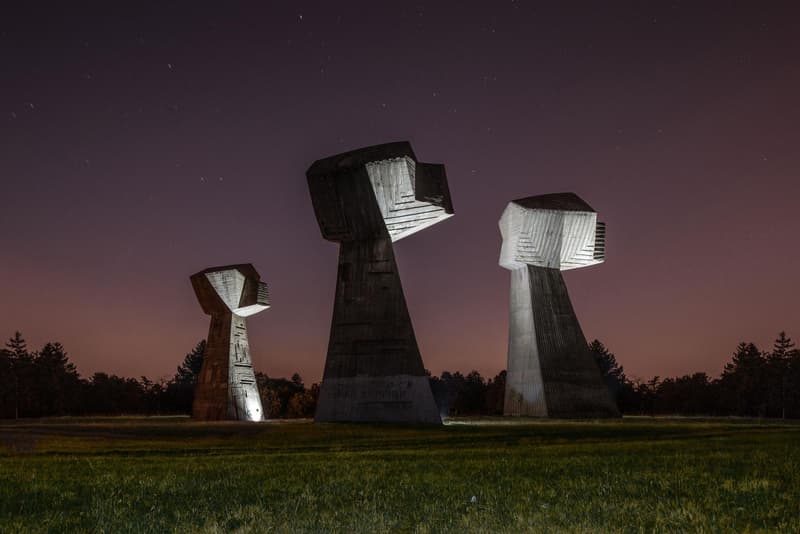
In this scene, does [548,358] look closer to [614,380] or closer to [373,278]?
[373,278]

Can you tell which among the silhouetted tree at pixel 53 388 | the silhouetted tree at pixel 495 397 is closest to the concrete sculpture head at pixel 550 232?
the silhouetted tree at pixel 495 397

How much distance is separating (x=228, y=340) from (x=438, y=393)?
43.4 meters

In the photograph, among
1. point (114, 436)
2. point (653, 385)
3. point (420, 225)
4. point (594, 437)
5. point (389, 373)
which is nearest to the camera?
point (594, 437)

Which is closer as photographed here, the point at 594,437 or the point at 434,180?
the point at 594,437

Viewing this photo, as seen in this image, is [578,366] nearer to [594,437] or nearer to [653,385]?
[594,437]

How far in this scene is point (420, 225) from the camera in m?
25.5

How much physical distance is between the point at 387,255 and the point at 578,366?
37.4 ft

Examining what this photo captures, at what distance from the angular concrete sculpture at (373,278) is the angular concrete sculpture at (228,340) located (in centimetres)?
1283

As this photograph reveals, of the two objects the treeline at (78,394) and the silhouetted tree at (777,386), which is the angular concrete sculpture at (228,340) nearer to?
the treeline at (78,394)

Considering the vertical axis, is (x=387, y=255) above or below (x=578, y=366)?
above

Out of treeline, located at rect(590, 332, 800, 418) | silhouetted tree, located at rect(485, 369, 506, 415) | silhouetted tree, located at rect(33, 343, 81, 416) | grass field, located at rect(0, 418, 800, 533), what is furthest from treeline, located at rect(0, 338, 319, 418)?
grass field, located at rect(0, 418, 800, 533)

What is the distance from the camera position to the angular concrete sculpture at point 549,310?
30.4 meters

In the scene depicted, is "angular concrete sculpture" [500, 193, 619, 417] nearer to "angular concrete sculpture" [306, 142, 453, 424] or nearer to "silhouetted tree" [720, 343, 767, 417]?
Answer: "angular concrete sculpture" [306, 142, 453, 424]

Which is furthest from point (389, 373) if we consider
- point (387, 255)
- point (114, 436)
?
point (114, 436)
